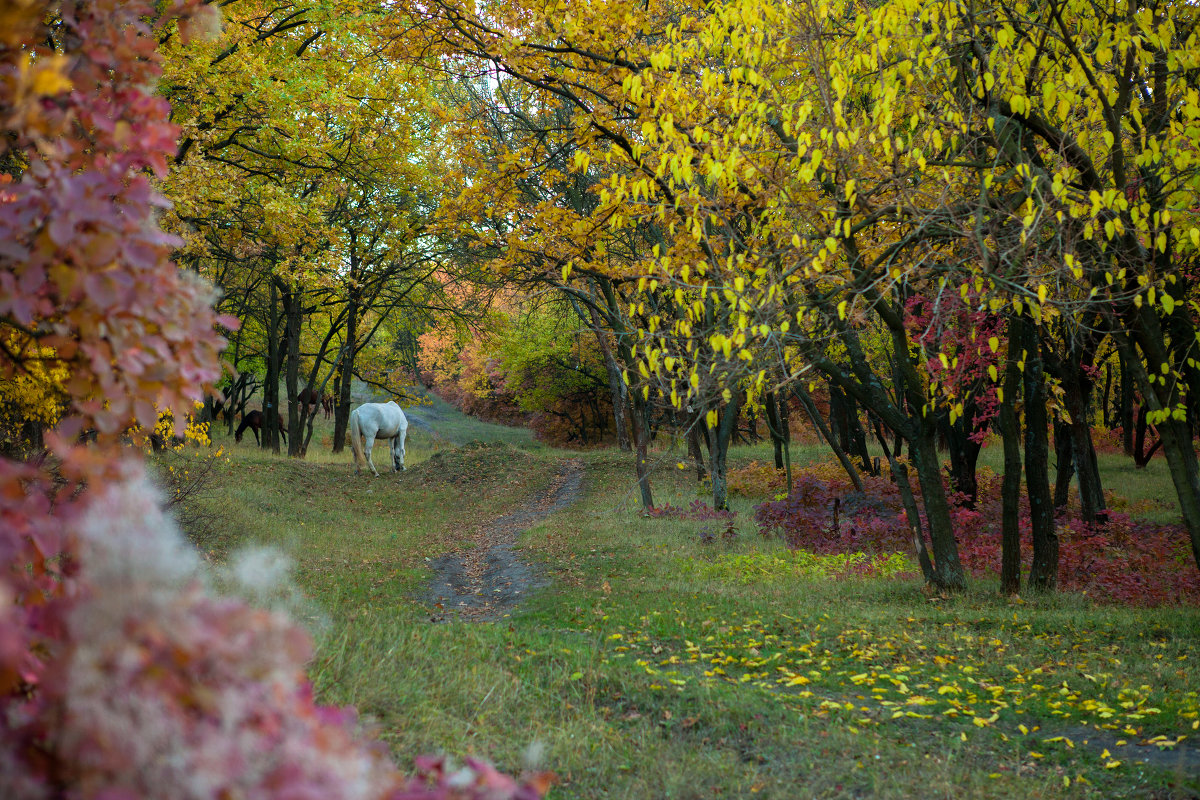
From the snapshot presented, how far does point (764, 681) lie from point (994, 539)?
36.0ft

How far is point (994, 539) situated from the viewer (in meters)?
16.2

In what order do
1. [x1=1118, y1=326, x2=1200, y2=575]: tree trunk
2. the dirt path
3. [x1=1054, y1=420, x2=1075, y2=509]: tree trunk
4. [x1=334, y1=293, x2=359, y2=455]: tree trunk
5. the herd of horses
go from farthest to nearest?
[x1=334, y1=293, x2=359, y2=455]: tree trunk → the herd of horses → [x1=1054, y1=420, x2=1075, y2=509]: tree trunk → the dirt path → [x1=1118, y1=326, x2=1200, y2=575]: tree trunk

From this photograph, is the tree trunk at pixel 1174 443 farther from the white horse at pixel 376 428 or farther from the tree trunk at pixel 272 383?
the tree trunk at pixel 272 383

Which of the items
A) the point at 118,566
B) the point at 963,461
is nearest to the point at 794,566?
the point at 963,461

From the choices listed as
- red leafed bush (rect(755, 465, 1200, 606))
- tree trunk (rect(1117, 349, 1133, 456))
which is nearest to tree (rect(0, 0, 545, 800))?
red leafed bush (rect(755, 465, 1200, 606))

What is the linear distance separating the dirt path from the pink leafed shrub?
865cm

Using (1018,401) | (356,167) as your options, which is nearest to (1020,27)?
(1018,401)

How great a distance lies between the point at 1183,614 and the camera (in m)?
9.32

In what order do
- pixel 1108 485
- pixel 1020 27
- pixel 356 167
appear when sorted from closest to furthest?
1. pixel 1020 27
2. pixel 356 167
3. pixel 1108 485

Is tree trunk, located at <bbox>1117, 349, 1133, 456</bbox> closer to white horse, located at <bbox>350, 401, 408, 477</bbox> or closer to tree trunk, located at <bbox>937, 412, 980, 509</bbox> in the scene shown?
tree trunk, located at <bbox>937, 412, 980, 509</bbox>

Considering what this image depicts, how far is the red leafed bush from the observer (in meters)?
11.9

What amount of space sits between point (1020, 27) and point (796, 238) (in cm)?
373

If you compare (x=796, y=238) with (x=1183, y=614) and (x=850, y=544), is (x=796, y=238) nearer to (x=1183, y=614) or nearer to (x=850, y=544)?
(x=1183, y=614)

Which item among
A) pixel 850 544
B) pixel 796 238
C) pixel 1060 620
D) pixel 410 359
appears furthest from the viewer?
pixel 410 359
